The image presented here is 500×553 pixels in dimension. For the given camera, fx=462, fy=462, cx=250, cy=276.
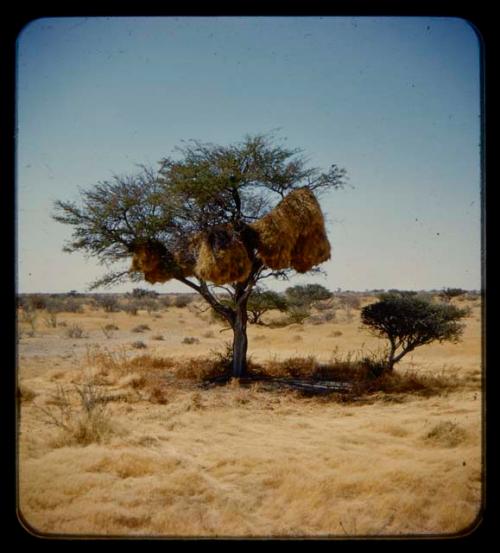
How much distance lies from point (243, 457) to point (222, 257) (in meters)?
4.65

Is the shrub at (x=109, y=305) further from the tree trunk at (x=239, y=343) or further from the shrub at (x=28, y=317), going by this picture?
the tree trunk at (x=239, y=343)

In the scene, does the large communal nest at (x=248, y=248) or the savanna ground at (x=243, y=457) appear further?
the large communal nest at (x=248, y=248)

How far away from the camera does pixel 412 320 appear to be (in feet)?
36.1

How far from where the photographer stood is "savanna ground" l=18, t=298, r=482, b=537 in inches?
155

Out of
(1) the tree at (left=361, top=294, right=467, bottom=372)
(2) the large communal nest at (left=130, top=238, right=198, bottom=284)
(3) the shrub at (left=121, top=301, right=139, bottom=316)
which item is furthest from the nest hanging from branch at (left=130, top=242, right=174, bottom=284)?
(3) the shrub at (left=121, top=301, right=139, bottom=316)

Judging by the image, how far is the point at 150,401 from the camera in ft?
27.7

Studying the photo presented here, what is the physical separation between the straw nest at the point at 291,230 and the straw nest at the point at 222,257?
50cm

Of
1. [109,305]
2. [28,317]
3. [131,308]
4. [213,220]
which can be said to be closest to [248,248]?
[213,220]

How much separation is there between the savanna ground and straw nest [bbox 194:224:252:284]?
2372 mm

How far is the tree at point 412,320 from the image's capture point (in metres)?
10.9

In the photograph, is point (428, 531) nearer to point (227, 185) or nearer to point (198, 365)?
point (227, 185)

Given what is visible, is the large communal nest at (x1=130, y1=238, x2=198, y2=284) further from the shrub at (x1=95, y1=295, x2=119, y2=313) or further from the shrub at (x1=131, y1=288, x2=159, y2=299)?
the shrub at (x1=131, y1=288, x2=159, y2=299)

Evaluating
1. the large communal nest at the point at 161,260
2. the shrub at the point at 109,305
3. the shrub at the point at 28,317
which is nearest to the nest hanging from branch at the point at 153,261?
the large communal nest at the point at 161,260
